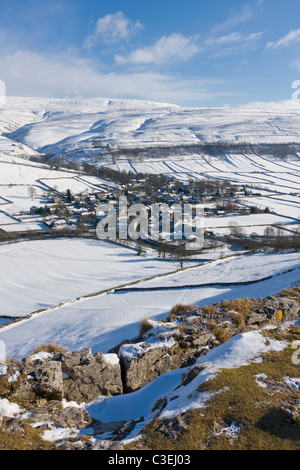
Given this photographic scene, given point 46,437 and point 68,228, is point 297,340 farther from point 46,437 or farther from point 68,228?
point 68,228

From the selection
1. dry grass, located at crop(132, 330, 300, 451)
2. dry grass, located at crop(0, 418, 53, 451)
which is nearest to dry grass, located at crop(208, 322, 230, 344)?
dry grass, located at crop(132, 330, 300, 451)

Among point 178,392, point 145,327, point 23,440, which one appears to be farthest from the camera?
point 145,327

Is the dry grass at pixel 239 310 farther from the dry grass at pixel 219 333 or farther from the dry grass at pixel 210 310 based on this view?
the dry grass at pixel 219 333

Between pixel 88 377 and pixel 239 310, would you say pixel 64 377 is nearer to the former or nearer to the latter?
pixel 88 377

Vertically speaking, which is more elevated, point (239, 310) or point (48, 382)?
point (239, 310)

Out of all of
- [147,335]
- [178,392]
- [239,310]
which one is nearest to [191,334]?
[147,335]

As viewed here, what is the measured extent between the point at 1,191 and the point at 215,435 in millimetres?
67206

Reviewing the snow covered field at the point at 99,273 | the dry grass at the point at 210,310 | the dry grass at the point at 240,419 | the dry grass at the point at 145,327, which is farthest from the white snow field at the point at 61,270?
the dry grass at the point at 240,419

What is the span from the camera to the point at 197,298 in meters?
15.9

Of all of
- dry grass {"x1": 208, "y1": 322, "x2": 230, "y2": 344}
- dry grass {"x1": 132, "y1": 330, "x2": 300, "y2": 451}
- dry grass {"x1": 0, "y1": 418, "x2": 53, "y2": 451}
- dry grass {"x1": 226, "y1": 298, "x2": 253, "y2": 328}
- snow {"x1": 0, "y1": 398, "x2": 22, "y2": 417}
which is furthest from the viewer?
dry grass {"x1": 226, "y1": 298, "x2": 253, "y2": 328}

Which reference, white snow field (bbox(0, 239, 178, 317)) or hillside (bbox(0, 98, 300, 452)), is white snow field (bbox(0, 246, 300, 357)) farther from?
white snow field (bbox(0, 239, 178, 317))

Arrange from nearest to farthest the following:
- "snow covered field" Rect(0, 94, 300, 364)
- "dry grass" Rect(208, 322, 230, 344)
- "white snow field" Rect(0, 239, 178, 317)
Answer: "dry grass" Rect(208, 322, 230, 344), "snow covered field" Rect(0, 94, 300, 364), "white snow field" Rect(0, 239, 178, 317)

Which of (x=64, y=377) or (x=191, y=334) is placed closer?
(x=64, y=377)

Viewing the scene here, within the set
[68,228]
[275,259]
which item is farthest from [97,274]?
[68,228]
